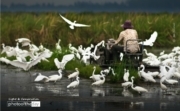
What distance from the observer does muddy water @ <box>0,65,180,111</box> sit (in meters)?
10.3

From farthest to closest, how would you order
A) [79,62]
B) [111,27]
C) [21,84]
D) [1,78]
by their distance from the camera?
[111,27]
[79,62]
[1,78]
[21,84]

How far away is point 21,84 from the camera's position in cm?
1299

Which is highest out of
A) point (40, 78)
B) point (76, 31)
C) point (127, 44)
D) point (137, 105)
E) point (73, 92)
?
point (76, 31)

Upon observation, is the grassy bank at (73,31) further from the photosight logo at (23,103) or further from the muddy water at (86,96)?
the photosight logo at (23,103)

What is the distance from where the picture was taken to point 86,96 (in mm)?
11391

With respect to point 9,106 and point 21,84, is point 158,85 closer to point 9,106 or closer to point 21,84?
point 21,84

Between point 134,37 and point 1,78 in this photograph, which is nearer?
point 1,78

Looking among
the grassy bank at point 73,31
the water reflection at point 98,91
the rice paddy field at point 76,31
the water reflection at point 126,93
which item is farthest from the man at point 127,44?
the grassy bank at point 73,31

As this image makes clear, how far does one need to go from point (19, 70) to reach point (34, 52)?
1617mm

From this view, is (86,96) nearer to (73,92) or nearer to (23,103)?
(73,92)

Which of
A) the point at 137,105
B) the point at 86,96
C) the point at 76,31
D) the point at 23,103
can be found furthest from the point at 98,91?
the point at 76,31

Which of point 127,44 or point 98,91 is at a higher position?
point 127,44

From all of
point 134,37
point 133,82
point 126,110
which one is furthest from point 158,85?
point 126,110

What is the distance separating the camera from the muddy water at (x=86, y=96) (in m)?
10.3
